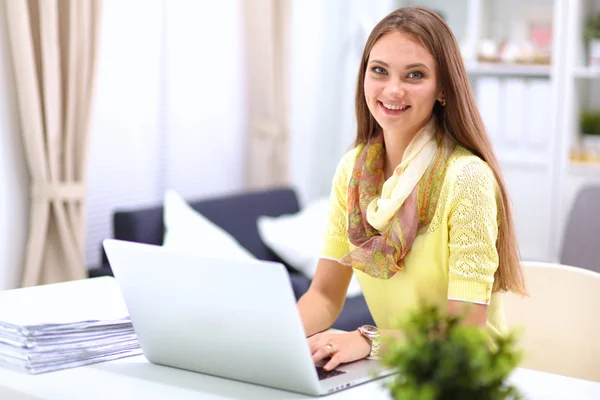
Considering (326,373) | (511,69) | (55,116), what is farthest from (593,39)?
(326,373)

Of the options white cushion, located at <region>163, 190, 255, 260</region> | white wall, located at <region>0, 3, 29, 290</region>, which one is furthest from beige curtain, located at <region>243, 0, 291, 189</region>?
white wall, located at <region>0, 3, 29, 290</region>

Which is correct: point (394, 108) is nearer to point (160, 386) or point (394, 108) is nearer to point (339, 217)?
point (339, 217)

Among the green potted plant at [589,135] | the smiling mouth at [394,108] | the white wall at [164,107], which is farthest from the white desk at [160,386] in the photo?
the green potted plant at [589,135]

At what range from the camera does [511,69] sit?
439 cm

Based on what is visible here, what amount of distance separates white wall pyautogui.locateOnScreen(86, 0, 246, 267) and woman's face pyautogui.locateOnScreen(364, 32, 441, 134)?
1899mm

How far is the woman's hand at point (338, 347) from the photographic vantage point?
1525 millimetres

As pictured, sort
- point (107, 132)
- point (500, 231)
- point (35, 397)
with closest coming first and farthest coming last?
1. point (35, 397)
2. point (500, 231)
3. point (107, 132)

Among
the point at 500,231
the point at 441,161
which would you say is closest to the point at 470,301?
the point at 500,231

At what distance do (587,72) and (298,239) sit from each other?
5.18 feet

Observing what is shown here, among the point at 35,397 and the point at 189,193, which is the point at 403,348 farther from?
the point at 189,193

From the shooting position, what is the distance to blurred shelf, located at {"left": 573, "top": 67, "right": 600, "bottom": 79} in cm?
414

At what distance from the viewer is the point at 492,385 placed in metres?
0.97

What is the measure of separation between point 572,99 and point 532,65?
0.26 metres

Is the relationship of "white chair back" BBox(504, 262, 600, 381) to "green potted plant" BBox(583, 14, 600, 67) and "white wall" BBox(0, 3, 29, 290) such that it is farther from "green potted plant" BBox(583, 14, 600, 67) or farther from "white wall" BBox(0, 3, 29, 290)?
"green potted plant" BBox(583, 14, 600, 67)
